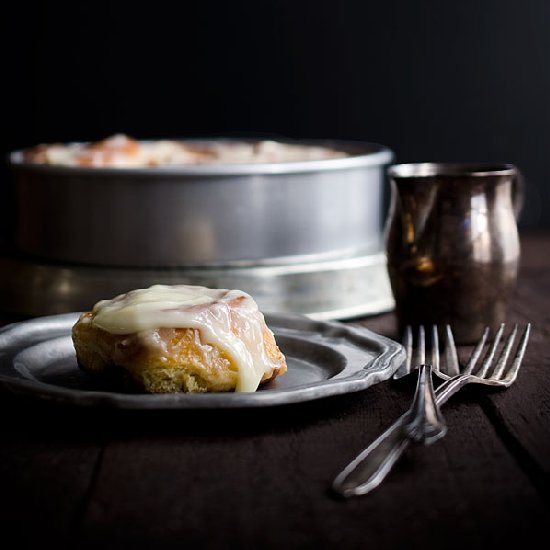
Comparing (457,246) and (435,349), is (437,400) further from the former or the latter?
(457,246)

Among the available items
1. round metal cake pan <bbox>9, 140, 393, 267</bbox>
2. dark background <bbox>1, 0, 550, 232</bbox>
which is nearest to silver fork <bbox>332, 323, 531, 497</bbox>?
round metal cake pan <bbox>9, 140, 393, 267</bbox>

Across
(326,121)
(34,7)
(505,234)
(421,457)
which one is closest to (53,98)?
(34,7)

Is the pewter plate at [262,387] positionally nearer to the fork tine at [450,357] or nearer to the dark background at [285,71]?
the fork tine at [450,357]

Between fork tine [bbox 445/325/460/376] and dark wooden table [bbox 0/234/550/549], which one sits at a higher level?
dark wooden table [bbox 0/234/550/549]

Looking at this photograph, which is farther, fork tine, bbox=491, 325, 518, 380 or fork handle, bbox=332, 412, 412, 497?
fork tine, bbox=491, 325, 518, 380

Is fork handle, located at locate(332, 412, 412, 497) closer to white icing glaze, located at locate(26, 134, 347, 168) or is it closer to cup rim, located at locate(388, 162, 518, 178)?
cup rim, located at locate(388, 162, 518, 178)
